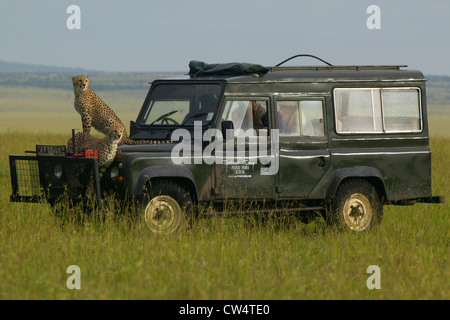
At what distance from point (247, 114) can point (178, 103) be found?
100cm

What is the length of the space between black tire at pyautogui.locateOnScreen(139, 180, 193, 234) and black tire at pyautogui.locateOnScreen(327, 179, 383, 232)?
2108 millimetres

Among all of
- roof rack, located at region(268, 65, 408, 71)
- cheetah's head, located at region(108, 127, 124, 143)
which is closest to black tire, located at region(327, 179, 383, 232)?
roof rack, located at region(268, 65, 408, 71)

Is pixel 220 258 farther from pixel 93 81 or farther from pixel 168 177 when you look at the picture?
pixel 93 81

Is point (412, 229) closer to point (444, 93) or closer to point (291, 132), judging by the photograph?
point (291, 132)

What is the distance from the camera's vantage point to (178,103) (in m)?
10.7

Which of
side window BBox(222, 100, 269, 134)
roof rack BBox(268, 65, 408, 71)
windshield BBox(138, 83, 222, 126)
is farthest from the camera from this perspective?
roof rack BBox(268, 65, 408, 71)

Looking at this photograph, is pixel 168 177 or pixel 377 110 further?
pixel 377 110

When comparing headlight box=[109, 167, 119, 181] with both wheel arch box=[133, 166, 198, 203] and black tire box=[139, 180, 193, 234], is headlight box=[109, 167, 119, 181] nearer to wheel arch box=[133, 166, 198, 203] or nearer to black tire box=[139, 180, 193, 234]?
wheel arch box=[133, 166, 198, 203]

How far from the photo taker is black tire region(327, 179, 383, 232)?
35.3 ft

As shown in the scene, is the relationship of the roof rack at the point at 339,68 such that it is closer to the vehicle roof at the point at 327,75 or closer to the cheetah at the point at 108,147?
the vehicle roof at the point at 327,75

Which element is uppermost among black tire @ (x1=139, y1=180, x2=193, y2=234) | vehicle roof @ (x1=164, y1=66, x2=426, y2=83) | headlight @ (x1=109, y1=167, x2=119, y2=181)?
vehicle roof @ (x1=164, y1=66, x2=426, y2=83)

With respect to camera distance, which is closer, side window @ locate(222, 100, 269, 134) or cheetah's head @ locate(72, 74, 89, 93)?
side window @ locate(222, 100, 269, 134)

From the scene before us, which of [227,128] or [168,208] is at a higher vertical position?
[227,128]

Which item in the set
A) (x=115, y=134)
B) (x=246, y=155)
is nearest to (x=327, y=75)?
(x=246, y=155)
